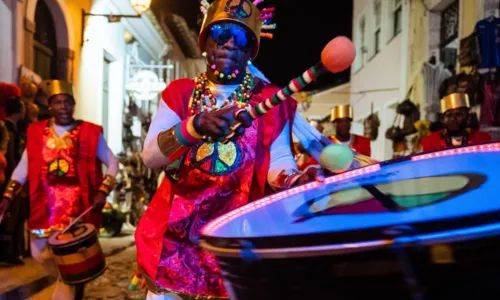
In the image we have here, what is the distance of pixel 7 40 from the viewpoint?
7488 millimetres

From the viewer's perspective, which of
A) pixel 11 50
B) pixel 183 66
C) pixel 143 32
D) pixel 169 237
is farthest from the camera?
pixel 183 66

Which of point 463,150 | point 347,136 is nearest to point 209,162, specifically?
point 463,150

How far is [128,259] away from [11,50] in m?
3.41

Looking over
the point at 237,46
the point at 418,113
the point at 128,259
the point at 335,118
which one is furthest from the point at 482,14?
the point at 237,46

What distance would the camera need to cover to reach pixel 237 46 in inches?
94.3

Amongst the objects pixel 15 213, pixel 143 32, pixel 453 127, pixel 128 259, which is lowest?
pixel 128 259

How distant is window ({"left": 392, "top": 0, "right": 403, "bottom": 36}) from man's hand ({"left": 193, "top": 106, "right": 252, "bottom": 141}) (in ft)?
46.1

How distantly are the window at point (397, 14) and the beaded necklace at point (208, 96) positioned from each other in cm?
1355

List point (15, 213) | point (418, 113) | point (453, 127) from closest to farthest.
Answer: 1. point (453, 127)
2. point (15, 213)
3. point (418, 113)

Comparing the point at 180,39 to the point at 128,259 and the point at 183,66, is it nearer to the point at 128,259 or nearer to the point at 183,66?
the point at 183,66

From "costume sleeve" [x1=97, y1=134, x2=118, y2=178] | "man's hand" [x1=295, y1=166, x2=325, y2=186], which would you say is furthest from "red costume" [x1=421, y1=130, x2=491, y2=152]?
"man's hand" [x1=295, y1=166, x2=325, y2=186]

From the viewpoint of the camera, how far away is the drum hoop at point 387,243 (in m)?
1.05

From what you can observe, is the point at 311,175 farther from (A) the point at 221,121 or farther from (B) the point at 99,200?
(B) the point at 99,200

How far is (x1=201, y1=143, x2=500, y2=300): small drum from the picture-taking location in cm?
108
